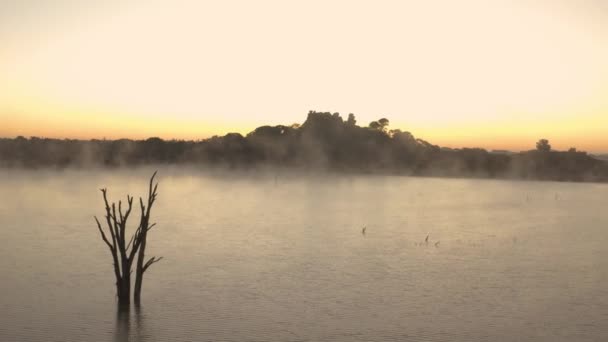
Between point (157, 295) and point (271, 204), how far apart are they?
90.9 feet

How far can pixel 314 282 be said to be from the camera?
1505cm

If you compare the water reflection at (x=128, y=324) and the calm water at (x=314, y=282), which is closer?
the water reflection at (x=128, y=324)

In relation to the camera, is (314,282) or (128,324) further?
(314,282)

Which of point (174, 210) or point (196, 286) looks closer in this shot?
point (196, 286)

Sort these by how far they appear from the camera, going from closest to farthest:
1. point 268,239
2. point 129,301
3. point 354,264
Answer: point 129,301
point 354,264
point 268,239

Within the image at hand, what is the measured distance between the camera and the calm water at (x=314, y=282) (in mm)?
11055

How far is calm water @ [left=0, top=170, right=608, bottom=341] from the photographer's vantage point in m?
11.1

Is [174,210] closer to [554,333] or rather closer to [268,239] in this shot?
[268,239]

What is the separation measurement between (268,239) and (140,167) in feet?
345

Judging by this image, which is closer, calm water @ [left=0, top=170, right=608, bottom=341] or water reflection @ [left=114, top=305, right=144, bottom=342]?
water reflection @ [left=114, top=305, right=144, bottom=342]

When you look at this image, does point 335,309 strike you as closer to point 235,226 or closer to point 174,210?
point 235,226

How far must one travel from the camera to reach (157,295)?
13250mm

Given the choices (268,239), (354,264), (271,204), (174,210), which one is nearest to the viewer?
(354,264)

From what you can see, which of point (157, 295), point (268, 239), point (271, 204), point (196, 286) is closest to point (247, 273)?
point (196, 286)
